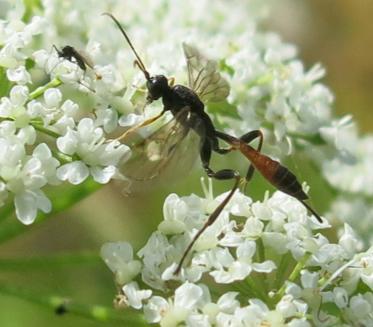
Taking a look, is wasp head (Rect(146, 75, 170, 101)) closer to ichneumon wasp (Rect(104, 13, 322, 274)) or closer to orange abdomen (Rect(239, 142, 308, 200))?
ichneumon wasp (Rect(104, 13, 322, 274))

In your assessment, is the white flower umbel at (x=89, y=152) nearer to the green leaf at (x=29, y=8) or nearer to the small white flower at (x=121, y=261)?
the small white flower at (x=121, y=261)

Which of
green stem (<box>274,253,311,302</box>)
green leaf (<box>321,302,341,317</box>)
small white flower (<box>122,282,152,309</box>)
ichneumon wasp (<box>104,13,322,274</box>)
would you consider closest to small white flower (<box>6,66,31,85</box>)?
ichneumon wasp (<box>104,13,322,274</box>)

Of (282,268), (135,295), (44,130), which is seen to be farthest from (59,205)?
(282,268)

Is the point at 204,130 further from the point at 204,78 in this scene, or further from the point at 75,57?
the point at 75,57

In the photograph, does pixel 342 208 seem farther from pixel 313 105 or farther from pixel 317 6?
pixel 317 6

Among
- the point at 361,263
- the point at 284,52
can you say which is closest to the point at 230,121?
the point at 284,52
